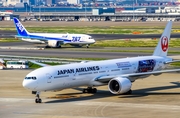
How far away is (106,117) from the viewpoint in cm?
4403

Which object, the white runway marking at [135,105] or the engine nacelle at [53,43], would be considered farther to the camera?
the engine nacelle at [53,43]

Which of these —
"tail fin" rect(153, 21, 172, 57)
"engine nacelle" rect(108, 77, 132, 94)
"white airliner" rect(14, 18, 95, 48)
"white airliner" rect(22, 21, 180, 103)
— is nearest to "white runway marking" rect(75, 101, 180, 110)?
"white airliner" rect(22, 21, 180, 103)

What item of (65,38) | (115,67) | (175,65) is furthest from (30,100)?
(65,38)

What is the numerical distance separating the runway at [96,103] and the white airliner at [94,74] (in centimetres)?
134

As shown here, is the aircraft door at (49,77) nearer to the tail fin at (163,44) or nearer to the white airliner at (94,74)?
the white airliner at (94,74)

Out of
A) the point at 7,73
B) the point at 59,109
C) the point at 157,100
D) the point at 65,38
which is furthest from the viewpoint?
the point at 65,38

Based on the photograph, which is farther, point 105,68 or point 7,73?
point 7,73

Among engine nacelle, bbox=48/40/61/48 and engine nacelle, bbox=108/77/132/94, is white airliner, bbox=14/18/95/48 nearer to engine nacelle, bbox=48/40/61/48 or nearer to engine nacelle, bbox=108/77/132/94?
engine nacelle, bbox=48/40/61/48

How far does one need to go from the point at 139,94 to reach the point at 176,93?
4.10 m

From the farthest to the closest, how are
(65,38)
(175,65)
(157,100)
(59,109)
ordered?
(65,38), (175,65), (157,100), (59,109)

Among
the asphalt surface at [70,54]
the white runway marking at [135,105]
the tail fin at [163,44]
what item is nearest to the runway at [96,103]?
the white runway marking at [135,105]

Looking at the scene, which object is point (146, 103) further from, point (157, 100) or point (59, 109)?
point (59, 109)

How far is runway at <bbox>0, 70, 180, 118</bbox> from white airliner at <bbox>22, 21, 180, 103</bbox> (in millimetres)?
A: 1343

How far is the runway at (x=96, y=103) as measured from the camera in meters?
45.5
